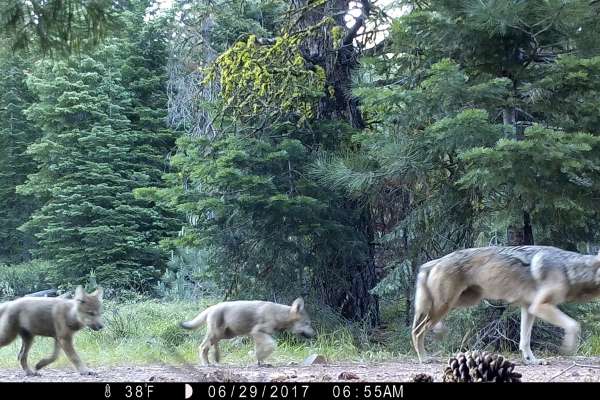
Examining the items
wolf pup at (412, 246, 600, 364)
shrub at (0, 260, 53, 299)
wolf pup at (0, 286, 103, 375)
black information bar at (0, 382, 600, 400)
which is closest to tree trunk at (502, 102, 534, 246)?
wolf pup at (412, 246, 600, 364)

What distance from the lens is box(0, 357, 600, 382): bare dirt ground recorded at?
6.77m

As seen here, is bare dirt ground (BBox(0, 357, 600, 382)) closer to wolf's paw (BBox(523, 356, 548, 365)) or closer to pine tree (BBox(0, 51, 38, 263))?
wolf's paw (BBox(523, 356, 548, 365))

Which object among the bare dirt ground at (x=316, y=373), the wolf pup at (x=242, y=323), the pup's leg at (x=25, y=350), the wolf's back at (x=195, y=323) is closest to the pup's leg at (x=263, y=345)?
the wolf pup at (x=242, y=323)

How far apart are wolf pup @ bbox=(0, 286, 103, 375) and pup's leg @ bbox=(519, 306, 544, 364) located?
15.6 ft

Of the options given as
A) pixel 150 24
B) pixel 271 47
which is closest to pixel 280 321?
pixel 271 47

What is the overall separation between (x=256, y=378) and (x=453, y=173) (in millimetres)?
6027

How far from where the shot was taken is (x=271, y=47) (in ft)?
45.9

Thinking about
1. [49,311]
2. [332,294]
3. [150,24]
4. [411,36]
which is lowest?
[332,294]

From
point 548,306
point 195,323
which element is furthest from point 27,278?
point 548,306

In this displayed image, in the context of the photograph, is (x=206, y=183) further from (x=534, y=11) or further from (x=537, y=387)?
(x=537, y=387)

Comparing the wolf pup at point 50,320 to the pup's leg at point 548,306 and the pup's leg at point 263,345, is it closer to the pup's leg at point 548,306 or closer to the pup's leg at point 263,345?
the pup's leg at point 263,345

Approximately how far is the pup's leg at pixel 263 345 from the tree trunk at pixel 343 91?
220 inches

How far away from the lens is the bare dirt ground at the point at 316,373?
6.77 m

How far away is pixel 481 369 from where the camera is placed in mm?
5500
